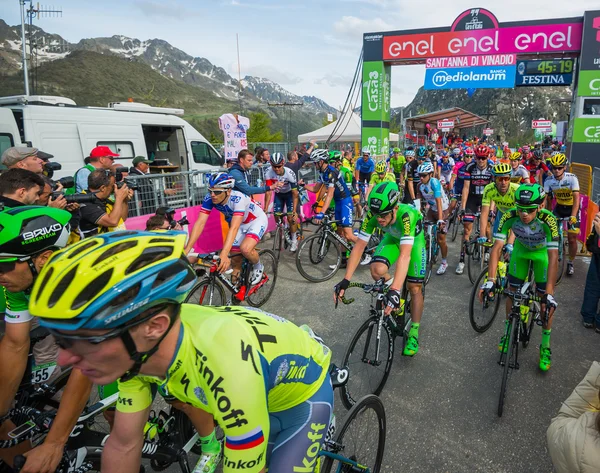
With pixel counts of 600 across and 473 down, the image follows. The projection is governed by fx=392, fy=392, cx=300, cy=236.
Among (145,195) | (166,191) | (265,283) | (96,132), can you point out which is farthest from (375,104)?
(265,283)

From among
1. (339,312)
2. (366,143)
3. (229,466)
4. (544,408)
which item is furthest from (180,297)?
(366,143)

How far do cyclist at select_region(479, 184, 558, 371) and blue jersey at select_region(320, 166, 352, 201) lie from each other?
364 centimetres

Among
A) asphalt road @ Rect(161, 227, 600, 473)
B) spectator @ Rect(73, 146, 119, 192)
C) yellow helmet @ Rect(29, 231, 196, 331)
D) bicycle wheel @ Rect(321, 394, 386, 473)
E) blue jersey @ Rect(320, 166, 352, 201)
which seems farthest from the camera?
blue jersey @ Rect(320, 166, 352, 201)

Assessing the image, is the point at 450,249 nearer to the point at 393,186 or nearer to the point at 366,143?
the point at 393,186

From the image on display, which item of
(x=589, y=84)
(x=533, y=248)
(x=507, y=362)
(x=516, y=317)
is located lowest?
(x=507, y=362)

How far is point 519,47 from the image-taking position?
15.4 metres

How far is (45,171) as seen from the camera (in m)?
5.34

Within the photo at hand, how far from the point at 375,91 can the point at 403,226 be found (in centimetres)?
1535

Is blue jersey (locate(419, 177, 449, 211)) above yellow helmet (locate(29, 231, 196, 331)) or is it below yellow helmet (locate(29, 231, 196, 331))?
below

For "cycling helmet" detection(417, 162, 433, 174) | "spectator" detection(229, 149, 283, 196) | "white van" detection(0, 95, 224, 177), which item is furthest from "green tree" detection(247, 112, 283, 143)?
"cycling helmet" detection(417, 162, 433, 174)

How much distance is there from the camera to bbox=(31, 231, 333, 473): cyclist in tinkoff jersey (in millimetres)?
1180

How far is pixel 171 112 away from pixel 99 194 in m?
7.99

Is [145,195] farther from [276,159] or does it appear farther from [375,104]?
[375,104]

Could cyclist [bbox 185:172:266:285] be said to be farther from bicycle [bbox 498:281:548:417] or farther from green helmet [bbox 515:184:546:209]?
green helmet [bbox 515:184:546:209]
